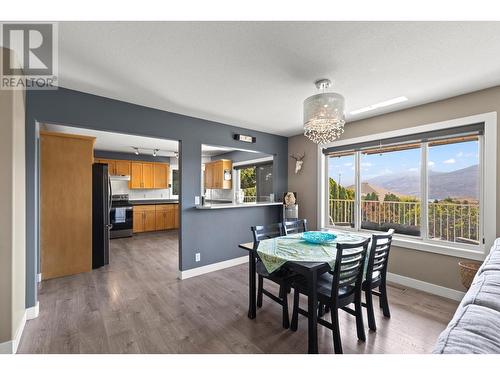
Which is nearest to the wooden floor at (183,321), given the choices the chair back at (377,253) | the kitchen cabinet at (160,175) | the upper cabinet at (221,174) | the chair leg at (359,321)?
the chair leg at (359,321)

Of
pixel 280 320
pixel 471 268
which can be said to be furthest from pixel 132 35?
pixel 471 268

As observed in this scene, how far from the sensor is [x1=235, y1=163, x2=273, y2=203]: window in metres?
5.46

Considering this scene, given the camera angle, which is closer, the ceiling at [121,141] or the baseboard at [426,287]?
the baseboard at [426,287]

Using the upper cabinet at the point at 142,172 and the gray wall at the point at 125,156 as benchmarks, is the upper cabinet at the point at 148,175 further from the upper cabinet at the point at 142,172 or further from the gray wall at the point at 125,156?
the gray wall at the point at 125,156

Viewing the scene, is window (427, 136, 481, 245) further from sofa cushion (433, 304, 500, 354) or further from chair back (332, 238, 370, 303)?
sofa cushion (433, 304, 500, 354)

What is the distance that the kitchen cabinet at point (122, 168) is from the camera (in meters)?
6.22

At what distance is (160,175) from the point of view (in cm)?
698

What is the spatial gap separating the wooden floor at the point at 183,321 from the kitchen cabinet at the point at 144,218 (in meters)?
3.00

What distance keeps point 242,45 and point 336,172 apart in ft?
9.75

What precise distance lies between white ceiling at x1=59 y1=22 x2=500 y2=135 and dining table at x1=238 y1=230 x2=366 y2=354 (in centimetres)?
167

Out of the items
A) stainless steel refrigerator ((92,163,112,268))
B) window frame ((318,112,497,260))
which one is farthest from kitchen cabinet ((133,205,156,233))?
window frame ((318,112,497,260))

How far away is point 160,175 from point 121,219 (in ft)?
5.98

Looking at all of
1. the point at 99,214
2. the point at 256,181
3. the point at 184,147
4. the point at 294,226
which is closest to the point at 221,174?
the point at 256,181
